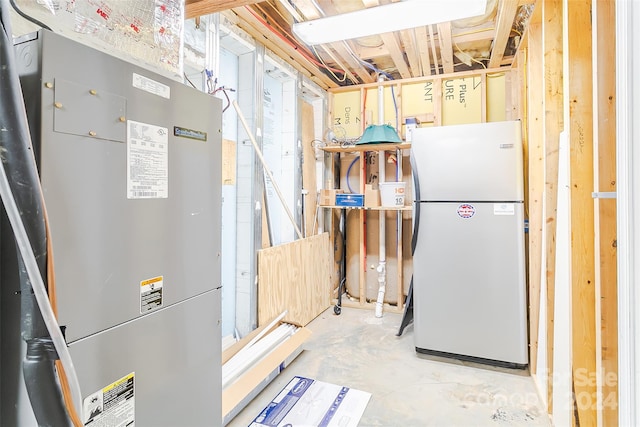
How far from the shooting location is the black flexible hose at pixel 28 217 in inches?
23.6

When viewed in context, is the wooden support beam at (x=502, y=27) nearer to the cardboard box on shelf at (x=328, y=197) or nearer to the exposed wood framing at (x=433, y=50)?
the exposed wood framing at (x=433, y=50)

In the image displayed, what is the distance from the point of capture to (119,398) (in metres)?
0.87

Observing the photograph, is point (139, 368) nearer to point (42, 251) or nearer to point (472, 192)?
point (42, 251)

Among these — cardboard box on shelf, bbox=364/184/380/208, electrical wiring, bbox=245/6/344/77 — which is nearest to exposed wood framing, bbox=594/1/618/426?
electrical wiring, bbox=245/6/344/77

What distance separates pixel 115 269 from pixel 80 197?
200mm

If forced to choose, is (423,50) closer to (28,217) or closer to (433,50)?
(433,50)

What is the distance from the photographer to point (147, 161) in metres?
0.93

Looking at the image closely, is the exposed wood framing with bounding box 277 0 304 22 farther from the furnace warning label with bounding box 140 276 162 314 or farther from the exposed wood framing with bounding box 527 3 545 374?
the furnace warning label with bounding box 140 276 162 314

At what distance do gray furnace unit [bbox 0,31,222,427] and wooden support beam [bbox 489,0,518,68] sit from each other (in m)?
2.16

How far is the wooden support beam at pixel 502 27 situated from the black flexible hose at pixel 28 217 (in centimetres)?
261

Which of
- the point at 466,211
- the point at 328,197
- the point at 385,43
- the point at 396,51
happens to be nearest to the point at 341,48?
the point at 385,43

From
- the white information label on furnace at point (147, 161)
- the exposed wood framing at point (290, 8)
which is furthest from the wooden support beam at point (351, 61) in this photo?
the white information label on furnace at point (147, 161)

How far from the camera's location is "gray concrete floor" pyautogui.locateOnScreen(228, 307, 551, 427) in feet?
6.20

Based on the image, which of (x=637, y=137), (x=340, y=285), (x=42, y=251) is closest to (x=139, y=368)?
(x=42, y=251)
